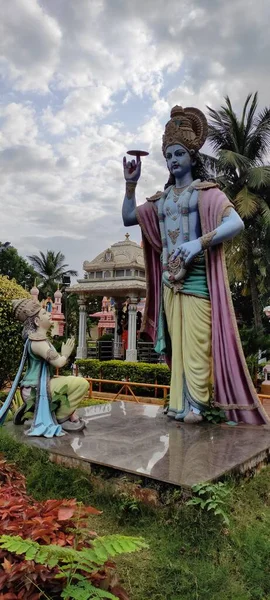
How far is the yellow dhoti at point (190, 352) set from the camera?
5379 mm

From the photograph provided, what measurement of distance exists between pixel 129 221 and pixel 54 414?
265 cm

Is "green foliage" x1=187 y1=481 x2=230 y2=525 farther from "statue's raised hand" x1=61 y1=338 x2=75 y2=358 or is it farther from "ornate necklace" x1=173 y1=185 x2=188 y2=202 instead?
"ornate necklace" x1=173 y1=185 x2=188 y2=202

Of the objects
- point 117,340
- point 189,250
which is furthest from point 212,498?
point 117,340

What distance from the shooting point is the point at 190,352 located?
17.8 ft

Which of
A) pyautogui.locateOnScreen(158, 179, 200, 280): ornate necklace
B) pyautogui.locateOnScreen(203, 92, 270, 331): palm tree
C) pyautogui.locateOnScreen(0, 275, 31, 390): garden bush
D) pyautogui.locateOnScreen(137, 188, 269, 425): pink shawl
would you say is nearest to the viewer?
pyautogui.locateOnScreen(137, 188, 269, 425): pink shawl

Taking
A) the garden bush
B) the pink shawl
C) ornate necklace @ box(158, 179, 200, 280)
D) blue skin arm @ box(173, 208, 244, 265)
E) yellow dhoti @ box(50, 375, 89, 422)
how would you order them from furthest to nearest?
the garden bush
ornate necklace @ box(158, 179, 200, 280)
the pink shawl
blue skin arm @ box(173, 208, 244, 265)
yellow dhoti @ box(50, 375, 89, 422)

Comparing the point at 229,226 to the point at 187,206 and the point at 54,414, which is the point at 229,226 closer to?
the point at 187,206

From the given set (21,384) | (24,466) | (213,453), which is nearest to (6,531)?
(24,466)

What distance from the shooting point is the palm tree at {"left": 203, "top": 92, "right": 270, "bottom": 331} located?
14.6 meters

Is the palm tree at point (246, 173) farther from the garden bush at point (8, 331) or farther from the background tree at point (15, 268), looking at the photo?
the background tree at point (15, 268)

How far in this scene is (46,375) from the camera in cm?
500

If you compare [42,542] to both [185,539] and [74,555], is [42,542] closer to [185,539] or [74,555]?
[74,555]

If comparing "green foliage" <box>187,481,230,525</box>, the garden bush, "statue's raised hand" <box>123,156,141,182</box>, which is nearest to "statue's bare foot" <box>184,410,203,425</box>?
"green foliage" <box>187,481,230,525</box>

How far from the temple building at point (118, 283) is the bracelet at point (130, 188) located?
33.1ft
